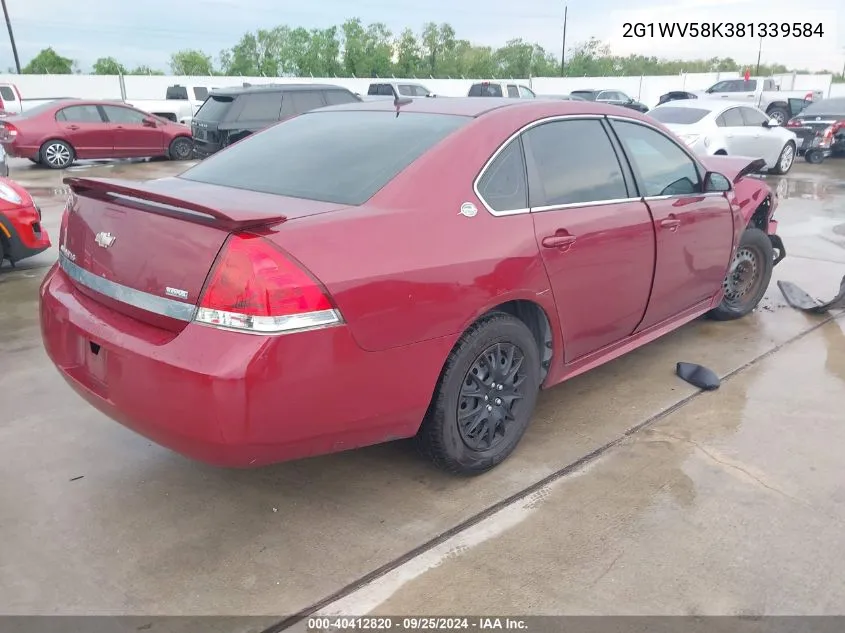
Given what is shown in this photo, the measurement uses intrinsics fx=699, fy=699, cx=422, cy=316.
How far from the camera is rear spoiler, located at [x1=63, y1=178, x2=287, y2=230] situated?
7.50 feet

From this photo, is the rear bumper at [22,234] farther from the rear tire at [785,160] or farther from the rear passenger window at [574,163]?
the rear tire at [785,160]

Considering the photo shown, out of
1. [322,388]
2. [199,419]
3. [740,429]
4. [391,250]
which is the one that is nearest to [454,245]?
[391,250]

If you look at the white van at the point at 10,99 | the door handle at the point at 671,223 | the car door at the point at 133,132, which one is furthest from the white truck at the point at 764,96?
the white van at the point at 10,99

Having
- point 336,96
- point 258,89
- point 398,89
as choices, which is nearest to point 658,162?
point 258,89

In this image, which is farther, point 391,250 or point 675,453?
point 675,453

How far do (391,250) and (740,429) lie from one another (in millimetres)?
2198

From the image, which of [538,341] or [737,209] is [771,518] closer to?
[538,341]

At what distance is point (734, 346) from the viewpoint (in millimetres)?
4754

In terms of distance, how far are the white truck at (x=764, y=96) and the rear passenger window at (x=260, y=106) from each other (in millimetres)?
16527

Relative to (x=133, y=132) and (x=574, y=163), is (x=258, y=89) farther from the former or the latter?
(x=574, y=163)

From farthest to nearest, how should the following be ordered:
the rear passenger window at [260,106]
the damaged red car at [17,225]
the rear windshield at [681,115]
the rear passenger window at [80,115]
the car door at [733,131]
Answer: the rear passenger window at [80,115] → the rear passenger window at [260,106] → the car door at [733,131] → the rear windshield at [681,115] → the damaged red car at [17,225]

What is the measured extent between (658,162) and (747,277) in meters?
1.71

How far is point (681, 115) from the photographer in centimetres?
A: 1219

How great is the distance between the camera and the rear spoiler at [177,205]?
7.50 ft
